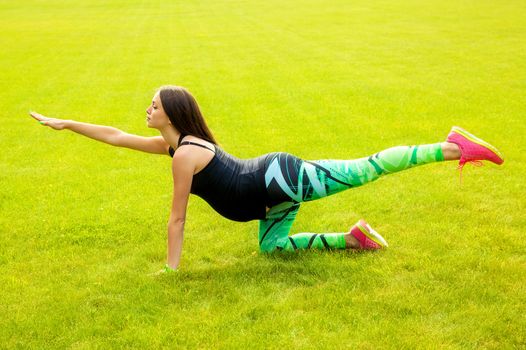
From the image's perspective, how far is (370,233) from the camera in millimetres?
5184

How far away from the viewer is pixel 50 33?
2656 cm

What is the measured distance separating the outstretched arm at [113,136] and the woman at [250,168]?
33 cm

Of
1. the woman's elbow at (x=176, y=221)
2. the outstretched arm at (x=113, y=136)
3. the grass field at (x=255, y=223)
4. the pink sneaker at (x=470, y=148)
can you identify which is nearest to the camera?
the grass field at (x=255, y=223)

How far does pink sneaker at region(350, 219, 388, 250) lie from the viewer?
5.14 metres

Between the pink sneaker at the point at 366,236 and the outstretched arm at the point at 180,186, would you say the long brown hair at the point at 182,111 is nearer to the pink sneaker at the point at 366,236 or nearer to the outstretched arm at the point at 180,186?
the outstretched arm at the point at 180,186

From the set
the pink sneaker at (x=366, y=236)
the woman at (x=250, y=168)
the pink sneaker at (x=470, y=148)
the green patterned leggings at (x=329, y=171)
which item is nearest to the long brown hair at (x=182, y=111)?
the woman at (x=250, y=168)

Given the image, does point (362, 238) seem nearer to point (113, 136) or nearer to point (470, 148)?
point (470, 148)

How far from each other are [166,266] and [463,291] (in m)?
2.18

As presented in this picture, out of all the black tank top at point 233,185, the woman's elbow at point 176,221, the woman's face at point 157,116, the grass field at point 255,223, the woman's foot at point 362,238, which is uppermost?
the woman's face at point 157,116

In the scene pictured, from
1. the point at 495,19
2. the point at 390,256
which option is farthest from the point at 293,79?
the point at 495,19

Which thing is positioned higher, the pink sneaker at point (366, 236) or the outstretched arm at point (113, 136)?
the outstretched arm at point (113, 136)

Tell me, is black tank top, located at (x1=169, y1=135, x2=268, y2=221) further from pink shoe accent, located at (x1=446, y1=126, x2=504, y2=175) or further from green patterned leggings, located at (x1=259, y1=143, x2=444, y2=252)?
pink shoe accent, located at (x1=446, y1=126, x2=504, y2=175)

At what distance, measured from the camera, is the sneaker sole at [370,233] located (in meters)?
5.13

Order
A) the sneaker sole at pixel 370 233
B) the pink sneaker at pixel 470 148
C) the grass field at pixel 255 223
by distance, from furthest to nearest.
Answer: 1. the sneaker sole at pixel 370 233
2. the pink sneaker at pixel 470 148
3. the grass field at pixel 255 223
